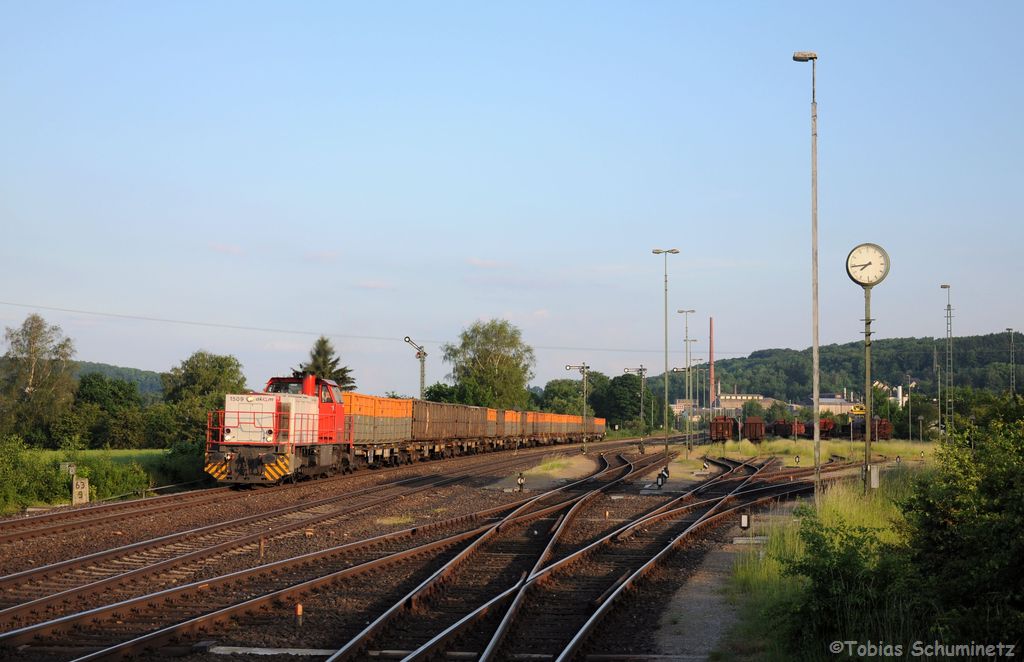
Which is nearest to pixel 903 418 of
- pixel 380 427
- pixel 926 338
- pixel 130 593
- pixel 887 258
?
pixel 380 427

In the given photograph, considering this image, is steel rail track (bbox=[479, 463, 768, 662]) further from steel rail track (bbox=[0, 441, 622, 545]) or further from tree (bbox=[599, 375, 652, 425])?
tree (bbox=[599, 375, 652, 425])

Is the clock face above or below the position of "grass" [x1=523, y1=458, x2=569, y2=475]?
above

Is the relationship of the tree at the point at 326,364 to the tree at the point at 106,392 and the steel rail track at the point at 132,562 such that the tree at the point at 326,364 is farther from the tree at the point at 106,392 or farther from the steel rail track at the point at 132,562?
the steel rail track at the point at 132,562

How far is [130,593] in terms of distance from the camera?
451 inches

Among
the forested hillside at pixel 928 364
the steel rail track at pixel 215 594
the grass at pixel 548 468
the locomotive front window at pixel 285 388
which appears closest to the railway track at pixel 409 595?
the steel rail track at pixel 215 594

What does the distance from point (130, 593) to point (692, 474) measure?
92.8 ft

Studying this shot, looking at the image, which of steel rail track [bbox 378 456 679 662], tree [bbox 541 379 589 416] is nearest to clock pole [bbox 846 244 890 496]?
steel rail track [bbox 378 456 679 662]

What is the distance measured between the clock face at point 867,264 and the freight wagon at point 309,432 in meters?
15.9

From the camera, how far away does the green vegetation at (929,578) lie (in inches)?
263

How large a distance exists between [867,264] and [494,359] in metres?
89.1

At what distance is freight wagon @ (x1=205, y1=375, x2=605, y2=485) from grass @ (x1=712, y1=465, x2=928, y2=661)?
13537mm

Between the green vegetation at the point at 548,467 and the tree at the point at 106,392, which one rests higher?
the tree at the point at 106,392

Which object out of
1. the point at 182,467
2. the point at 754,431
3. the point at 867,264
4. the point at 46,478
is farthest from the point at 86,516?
the point at 754,431

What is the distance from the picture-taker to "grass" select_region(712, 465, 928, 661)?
919cm
